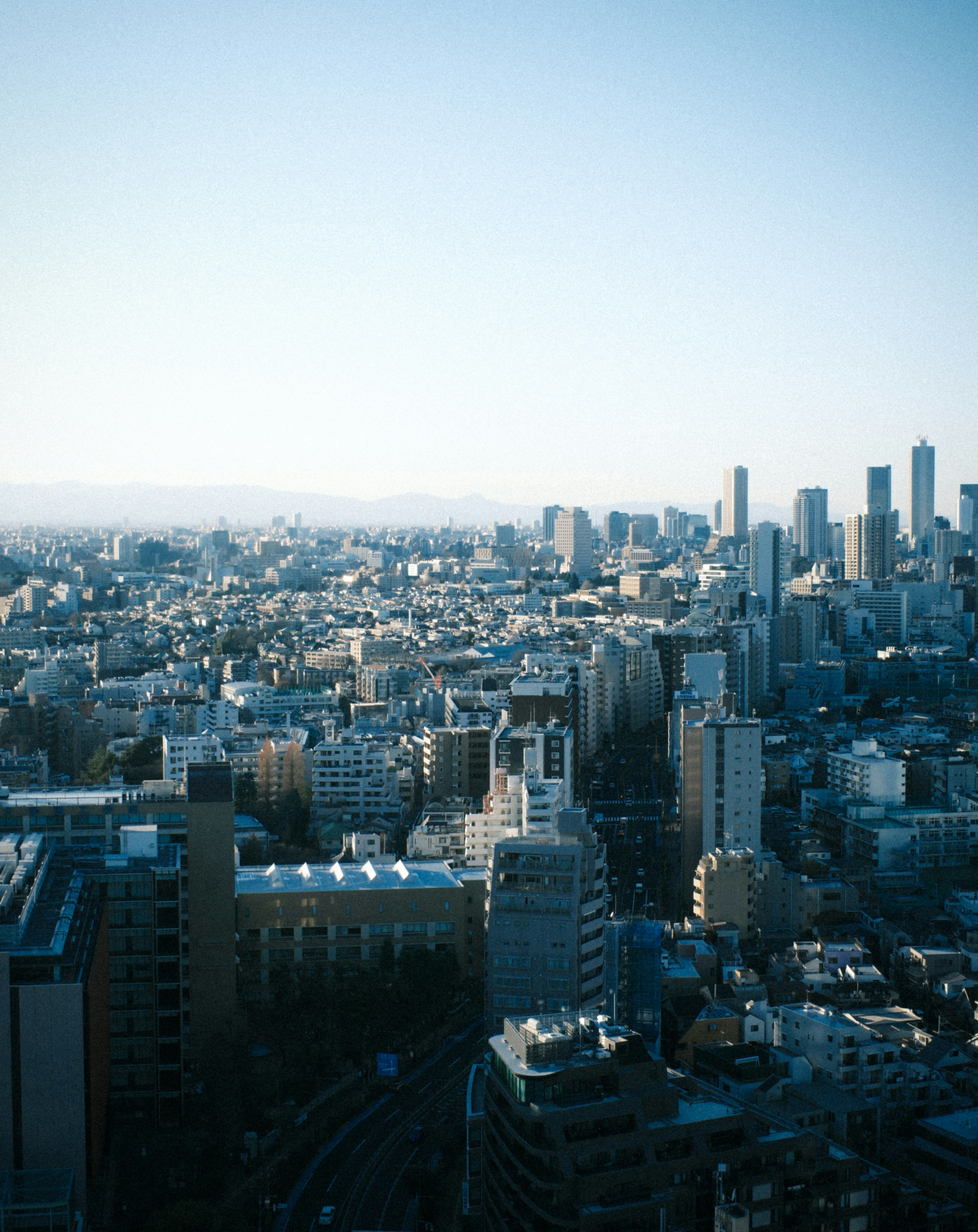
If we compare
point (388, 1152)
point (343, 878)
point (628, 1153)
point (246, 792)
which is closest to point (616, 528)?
point (246, 792)

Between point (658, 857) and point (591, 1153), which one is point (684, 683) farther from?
point (591, 1153)

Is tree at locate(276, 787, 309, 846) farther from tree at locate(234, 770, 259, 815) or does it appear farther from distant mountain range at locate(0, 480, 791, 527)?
distant mountain range at locate(0, 480, 791, 527)

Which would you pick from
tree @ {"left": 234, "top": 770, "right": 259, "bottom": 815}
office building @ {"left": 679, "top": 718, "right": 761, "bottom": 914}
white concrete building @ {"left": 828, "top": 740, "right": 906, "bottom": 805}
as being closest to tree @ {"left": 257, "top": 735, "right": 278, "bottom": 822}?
tree @ {"left": 234, "top": 770, "right": 259, "bottom": 815}

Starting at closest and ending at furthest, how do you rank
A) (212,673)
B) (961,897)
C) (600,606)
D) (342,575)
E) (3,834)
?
(3,834)
(961,897)
(212,673)
(600,606)
(342,575)

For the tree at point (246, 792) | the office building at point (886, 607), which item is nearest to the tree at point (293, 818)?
the tree at point (246, 792)

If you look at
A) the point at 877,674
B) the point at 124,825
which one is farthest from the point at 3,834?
the point at 877,674

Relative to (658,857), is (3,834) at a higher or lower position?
higher
